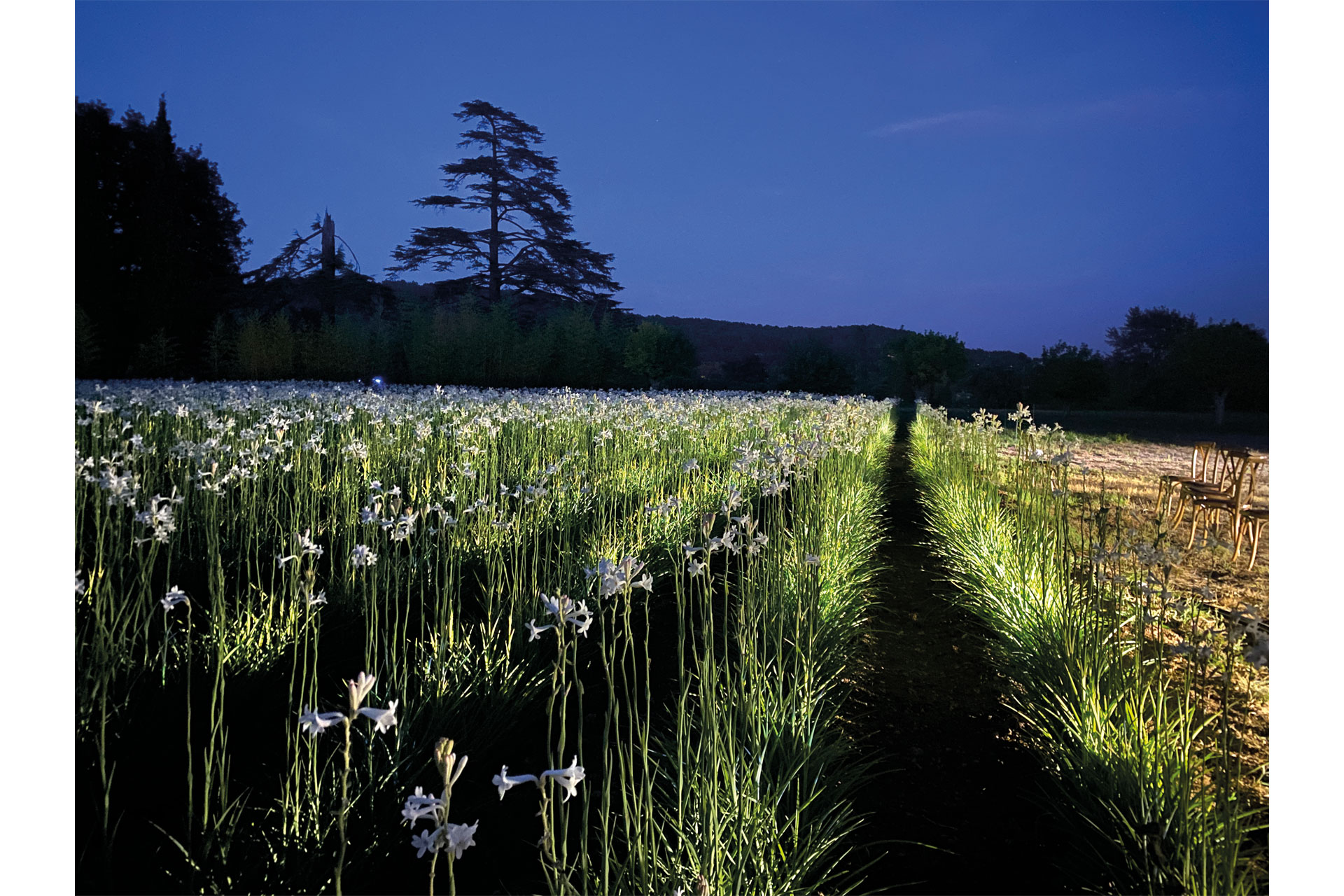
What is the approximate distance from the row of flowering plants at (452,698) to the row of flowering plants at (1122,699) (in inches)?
21.7

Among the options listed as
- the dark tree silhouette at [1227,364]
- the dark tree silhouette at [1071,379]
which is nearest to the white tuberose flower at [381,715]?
the dark tree silhouette at [1227,364]

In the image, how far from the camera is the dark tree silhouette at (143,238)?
11.1 ft

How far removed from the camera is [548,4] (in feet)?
9.90

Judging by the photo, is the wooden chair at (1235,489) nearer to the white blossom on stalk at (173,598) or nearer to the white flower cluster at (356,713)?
the white flower cluster at (356,713)

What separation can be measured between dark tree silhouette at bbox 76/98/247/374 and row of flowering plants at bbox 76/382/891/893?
0.48m

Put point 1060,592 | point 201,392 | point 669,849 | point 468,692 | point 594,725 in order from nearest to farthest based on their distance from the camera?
point 669,849
point 468,692
point 594,725
point 1060,592
point 201,392

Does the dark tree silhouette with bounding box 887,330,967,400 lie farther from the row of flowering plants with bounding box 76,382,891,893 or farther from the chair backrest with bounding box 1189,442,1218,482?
the row of flowering plants with bounding box 76,382,891,893

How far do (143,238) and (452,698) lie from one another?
3424mm
